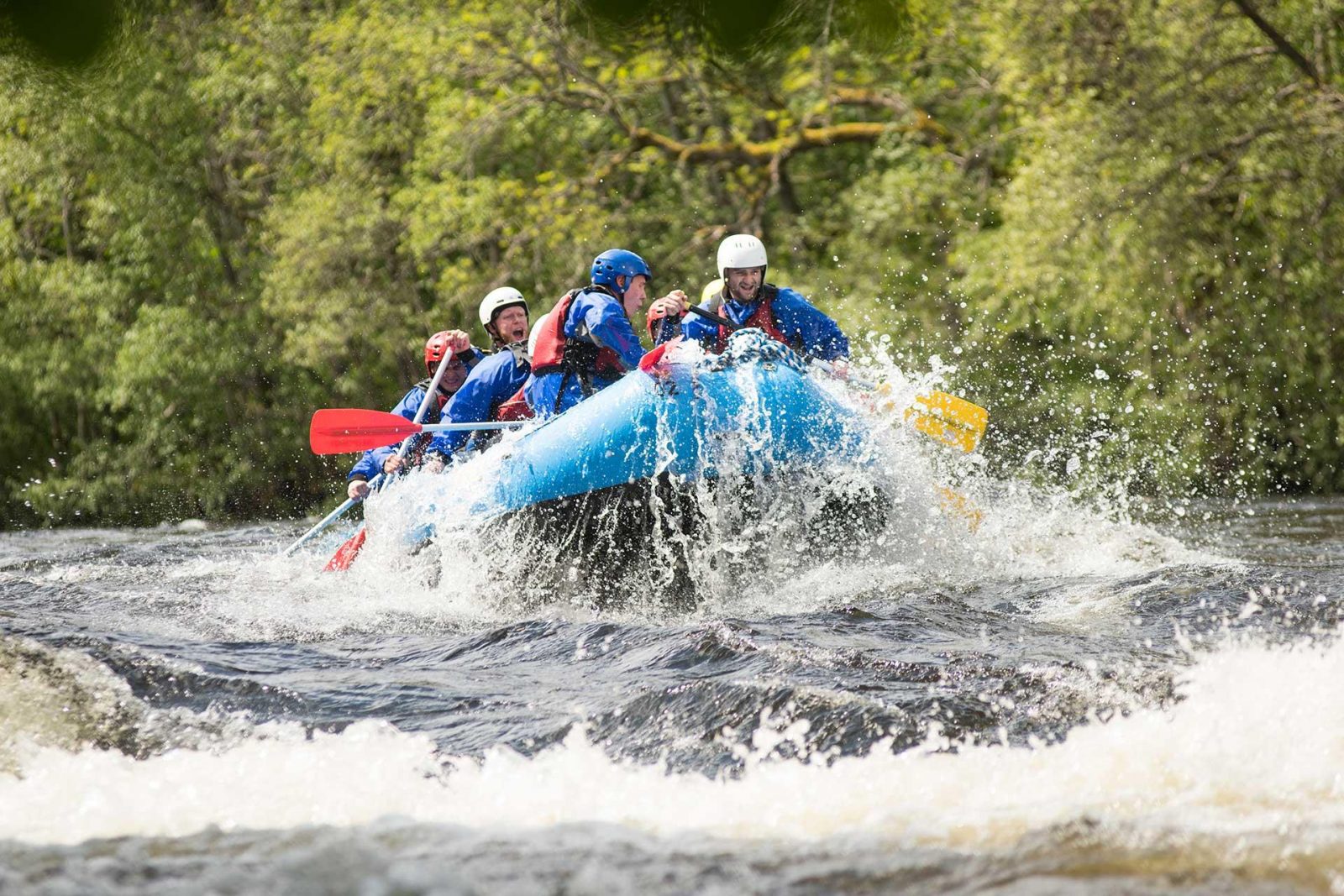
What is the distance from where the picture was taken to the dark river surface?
2.92 meters

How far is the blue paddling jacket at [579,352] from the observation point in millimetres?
6879

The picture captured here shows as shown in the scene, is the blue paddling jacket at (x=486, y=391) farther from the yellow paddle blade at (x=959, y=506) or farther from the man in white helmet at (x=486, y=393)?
the yellow paddle blade at (x=959, y=506)

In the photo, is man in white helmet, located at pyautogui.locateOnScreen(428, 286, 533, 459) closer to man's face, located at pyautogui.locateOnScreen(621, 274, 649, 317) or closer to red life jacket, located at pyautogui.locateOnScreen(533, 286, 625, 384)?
red life jacket, located at pyautogui.locateOnScreen(533, 286, 625, 384)

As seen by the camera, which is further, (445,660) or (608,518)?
(608,518)

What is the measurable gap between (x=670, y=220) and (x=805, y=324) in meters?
9.31

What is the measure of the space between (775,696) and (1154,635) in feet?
4.76

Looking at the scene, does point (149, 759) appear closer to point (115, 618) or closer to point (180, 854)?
point (180, 854)

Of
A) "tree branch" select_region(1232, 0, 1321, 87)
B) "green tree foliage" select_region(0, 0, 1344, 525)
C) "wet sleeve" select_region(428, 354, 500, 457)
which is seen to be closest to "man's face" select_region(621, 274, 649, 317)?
"wet sleeve" select_region(428, 354, 500, 457)

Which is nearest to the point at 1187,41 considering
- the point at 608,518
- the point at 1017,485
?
the point at 1017,485

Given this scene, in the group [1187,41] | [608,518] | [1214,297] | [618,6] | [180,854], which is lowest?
[180,854]

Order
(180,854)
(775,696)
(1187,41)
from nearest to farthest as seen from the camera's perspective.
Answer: (180,854) < (775,696) < (1187,41)

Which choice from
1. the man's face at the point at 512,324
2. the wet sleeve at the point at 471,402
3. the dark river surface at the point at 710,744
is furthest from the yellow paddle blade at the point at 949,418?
the man's face at the point at 512,324

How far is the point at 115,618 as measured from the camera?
6184mm

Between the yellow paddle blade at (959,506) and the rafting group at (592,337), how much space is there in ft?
2.62
